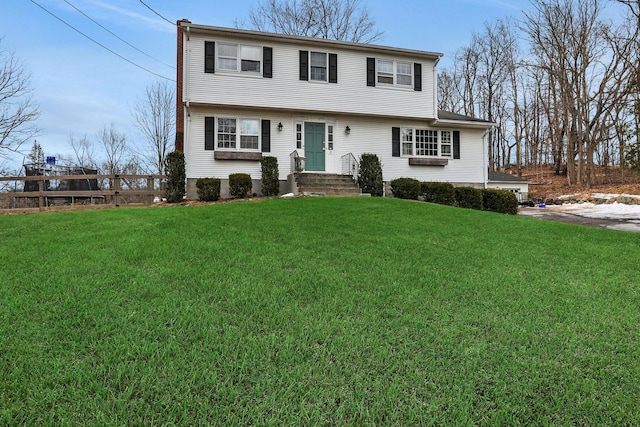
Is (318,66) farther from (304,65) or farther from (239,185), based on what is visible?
(239,185)

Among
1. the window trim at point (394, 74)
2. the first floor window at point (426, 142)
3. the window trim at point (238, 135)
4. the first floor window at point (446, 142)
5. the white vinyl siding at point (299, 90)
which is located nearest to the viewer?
the white vinyl siding at point (299, 90)

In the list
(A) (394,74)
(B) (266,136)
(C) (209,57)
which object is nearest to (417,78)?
(A) (394,74)

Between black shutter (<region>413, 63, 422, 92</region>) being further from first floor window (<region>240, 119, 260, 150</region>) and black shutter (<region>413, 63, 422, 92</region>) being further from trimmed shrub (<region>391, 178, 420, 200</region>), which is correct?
first floor window (<region>240, 119, 260, 150</region>)

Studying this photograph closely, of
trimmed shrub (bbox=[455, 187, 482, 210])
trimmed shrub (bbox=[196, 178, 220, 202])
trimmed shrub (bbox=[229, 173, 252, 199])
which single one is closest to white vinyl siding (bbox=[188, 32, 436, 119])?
trimmed shrub (bbox=[229, 173, 252, 199])

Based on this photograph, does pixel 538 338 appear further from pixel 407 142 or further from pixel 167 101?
pixel 167 101

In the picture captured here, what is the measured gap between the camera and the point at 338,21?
23.6 metres

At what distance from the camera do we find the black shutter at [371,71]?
44.8ft

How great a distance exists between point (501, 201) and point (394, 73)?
21.0ft

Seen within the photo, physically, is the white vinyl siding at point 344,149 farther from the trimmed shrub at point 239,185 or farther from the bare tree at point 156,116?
the bare tree at point 156,116

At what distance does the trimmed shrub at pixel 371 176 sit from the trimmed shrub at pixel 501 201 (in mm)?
3606

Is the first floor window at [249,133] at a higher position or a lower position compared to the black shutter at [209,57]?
lower

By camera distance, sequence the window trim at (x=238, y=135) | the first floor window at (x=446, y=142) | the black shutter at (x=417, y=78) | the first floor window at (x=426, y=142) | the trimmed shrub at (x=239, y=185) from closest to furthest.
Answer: the trimmed shrub at (x=239, y=185)
the window trim at (x=238, y=135)
the black shutter at (x=417, y=78)
the first floor window at (x=426, y=142)
the first floor window at (x=446, y=142)

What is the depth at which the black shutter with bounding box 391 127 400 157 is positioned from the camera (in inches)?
561

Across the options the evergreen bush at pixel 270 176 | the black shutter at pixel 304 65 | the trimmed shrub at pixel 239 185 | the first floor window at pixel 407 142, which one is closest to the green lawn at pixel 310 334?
the trimmed shrub at pixel 239 185
